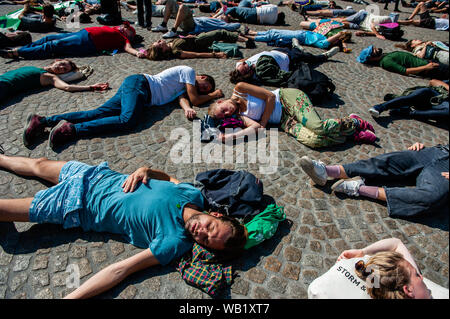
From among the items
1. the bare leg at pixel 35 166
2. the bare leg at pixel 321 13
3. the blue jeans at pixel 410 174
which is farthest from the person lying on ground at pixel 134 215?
the bare leg at pixel 321 13

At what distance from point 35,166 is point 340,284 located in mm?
4045

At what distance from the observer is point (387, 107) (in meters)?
5.11

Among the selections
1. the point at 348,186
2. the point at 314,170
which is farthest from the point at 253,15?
the point at 348,186

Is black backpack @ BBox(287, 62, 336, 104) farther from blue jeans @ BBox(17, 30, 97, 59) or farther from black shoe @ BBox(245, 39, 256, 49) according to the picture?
blue jeans @ BBox(17, 30, 97, 59)

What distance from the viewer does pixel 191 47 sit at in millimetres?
7820

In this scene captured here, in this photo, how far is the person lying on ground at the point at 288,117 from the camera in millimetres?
4590

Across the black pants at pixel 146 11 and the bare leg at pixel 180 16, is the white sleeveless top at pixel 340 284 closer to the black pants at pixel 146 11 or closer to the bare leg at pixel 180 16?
the bare leg at pixel 180 16

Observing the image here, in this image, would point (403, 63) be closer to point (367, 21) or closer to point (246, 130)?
point (367, 21)

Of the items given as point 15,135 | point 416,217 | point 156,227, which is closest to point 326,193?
point 416,217

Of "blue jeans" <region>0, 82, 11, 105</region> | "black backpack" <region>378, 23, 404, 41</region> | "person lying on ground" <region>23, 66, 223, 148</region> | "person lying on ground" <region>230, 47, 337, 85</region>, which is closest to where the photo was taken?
"person lying on ground" <region>23, 66, 223, 148</region>

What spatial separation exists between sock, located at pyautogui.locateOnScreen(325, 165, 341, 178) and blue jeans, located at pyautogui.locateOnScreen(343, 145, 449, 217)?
0.12 m

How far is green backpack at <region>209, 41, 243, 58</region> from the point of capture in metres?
7.66

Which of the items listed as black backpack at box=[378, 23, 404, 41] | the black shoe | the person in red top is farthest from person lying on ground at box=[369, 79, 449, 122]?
the person in red top

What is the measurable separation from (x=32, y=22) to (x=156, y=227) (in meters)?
9.72
